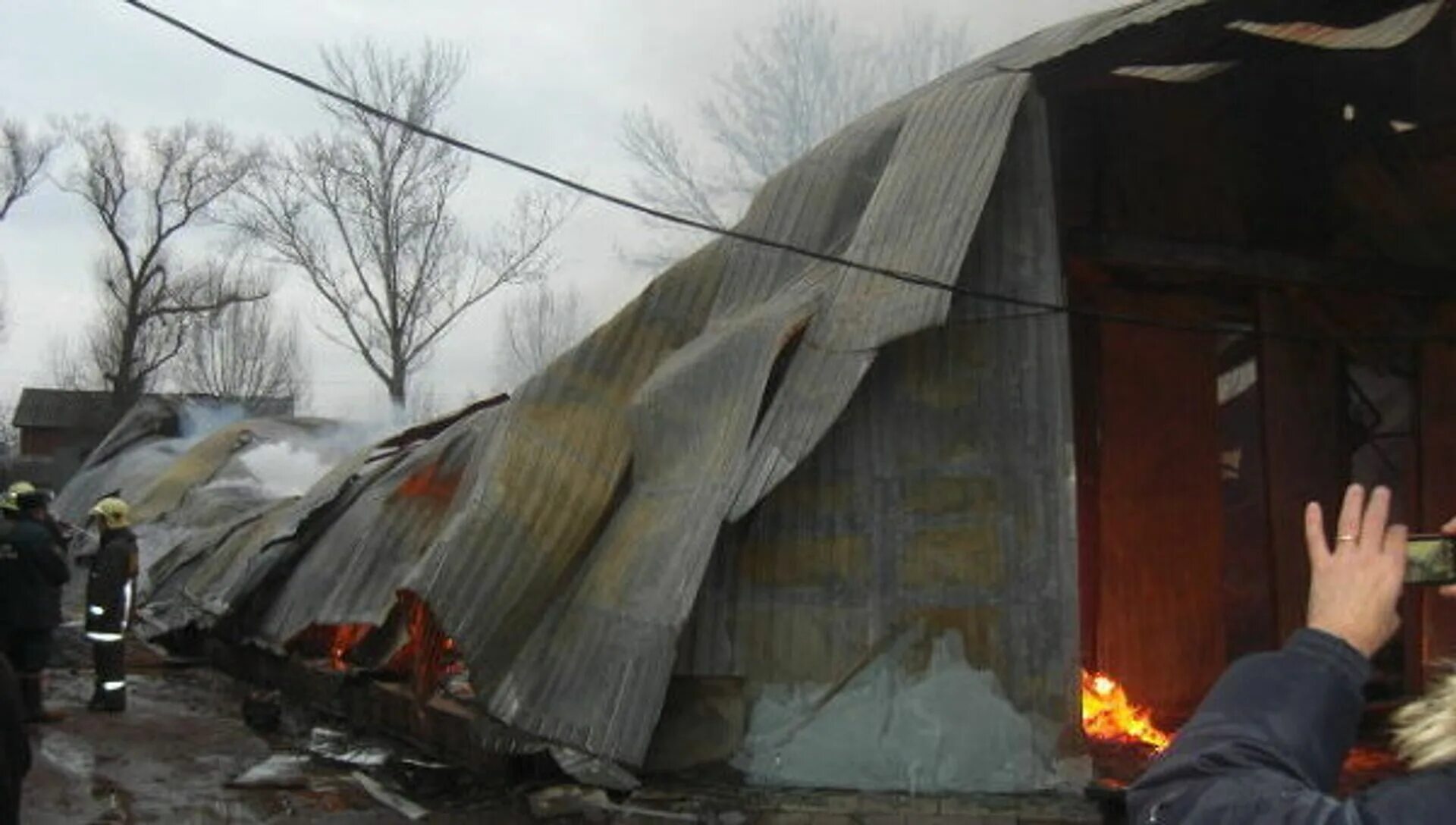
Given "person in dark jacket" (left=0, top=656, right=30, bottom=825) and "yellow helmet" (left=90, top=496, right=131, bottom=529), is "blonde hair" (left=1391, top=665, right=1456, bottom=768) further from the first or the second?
"yellow helmet" (left=90, top=496, right=131, bottom=529)

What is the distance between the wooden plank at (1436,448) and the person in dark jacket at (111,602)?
10098 millimetres

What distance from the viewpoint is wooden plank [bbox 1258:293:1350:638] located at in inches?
378

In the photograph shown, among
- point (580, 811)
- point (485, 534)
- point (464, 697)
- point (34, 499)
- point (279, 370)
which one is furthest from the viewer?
point (279, 370)

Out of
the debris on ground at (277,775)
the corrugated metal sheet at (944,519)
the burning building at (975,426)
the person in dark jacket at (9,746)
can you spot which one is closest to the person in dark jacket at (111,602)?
the burning building at (975,426)

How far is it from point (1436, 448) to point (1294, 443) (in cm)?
102

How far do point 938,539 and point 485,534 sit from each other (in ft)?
8.56

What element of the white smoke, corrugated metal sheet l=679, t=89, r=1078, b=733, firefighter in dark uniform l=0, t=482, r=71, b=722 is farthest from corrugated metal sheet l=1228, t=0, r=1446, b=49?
the white smoke

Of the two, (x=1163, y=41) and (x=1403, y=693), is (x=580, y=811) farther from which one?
(x=1403, y=693)

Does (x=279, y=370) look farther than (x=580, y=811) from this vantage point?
Yes

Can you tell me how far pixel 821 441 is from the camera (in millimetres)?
7285

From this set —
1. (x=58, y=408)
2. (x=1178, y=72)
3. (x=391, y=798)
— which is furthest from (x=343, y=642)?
(x=58, y=408)

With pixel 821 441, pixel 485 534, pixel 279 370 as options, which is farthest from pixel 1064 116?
pixel 279 370

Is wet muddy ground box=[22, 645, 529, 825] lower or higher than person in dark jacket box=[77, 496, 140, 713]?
lower

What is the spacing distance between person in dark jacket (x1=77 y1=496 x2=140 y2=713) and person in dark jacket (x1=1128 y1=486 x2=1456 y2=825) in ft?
33.8
